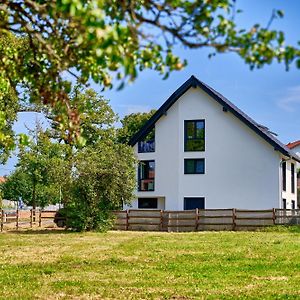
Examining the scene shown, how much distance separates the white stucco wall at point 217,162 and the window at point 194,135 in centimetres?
29

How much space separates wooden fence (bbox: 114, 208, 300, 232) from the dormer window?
777cm

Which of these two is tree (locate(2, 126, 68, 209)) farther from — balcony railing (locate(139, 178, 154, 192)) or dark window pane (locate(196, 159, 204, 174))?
dark window pane (locate(196, 159, 204, 174))

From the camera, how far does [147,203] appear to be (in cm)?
4116

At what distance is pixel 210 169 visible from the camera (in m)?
38.9

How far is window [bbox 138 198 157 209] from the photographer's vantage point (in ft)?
134

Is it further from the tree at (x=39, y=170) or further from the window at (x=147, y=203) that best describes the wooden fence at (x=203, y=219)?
the window at (x=147, y=203)

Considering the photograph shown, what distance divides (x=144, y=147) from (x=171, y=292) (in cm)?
2976

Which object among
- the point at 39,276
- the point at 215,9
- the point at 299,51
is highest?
the point at 215,9

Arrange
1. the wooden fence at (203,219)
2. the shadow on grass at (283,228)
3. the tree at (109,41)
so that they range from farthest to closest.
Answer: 1. the wooden fence at (203,219)
2. the shadow on grass at (283,228)
3. the tree at (109,41)

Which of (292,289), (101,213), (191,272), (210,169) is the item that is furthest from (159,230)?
(292,289)

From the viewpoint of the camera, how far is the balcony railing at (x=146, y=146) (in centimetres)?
4102

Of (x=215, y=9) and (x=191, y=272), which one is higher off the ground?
(x=215, y=9)

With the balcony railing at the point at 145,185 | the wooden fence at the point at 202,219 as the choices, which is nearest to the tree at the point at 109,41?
the wooden fence at the point at 202,219

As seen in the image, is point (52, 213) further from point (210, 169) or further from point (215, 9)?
point (215, 9)
